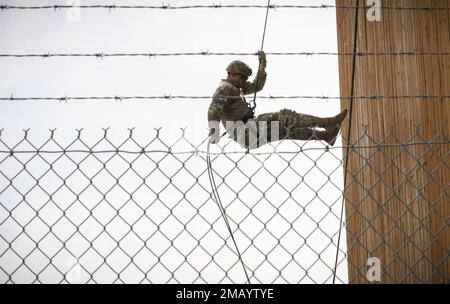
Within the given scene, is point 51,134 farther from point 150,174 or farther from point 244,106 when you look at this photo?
point 244,106

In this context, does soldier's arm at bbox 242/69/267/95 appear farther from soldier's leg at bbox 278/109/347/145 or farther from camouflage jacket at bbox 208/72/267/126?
soldier's leg at bbox 278/109/347/145

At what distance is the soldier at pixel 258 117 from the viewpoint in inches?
176

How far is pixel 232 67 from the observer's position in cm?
486

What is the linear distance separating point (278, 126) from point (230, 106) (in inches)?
21.3

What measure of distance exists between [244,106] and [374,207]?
5.17 feet

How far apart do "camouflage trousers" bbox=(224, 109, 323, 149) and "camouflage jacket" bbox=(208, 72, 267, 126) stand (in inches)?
4.7

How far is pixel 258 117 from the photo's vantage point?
4812mm

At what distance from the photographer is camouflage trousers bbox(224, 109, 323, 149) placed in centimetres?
422

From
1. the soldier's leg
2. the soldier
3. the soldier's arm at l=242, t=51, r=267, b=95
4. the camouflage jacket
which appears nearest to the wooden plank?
the soldier's leg

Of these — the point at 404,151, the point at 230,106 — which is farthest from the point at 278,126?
the point at 404,151

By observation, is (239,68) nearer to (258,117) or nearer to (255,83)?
(255,83)

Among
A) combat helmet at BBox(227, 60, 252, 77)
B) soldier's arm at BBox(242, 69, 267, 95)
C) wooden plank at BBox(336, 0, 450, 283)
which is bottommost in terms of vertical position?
wooden plank at BBox(336, 0, 450, 283)

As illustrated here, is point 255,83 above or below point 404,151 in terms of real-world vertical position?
above
